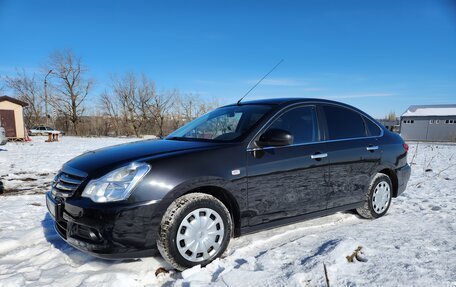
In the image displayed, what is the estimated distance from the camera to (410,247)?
→ 318 cm

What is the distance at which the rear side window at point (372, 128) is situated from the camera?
4.36 meters

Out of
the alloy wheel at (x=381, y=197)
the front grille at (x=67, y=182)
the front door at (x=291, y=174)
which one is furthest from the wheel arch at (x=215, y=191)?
the alloy wheel at (x=381, y=197)

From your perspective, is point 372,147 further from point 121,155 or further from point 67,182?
point 67,182

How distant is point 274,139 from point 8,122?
25113 millimetres

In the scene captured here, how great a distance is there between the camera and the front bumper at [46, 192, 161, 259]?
98.2 inches

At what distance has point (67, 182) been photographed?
2.85m

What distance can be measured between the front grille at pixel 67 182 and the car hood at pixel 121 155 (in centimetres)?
5

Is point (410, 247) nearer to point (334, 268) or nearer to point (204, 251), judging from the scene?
point (334, 268)

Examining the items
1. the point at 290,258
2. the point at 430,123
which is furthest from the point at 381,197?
the point at 430,123

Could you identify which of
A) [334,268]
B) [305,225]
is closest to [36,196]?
[305,225]

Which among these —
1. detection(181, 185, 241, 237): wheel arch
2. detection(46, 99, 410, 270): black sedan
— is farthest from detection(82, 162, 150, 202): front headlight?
detection(181, 185, 241, 237): wheel arch

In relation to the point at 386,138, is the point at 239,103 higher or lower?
higher

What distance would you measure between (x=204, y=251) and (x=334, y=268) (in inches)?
45.9

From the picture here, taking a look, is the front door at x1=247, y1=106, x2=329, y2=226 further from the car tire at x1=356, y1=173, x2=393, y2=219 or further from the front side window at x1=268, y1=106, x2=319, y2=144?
the car tire at x1=356, y1=173, x2=393, y2=219
